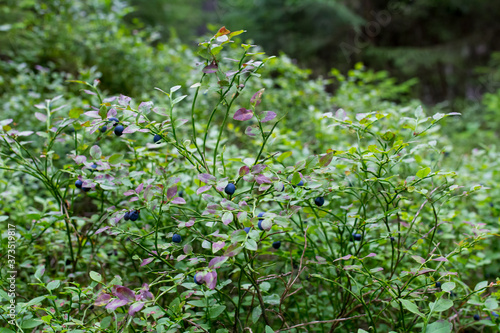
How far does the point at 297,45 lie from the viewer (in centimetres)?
753

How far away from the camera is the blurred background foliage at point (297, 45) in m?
3.60

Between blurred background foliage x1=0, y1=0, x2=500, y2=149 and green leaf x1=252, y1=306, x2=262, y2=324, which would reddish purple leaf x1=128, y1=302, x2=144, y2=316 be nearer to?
green leaf x1=252, y1=306, x2=262, y2=324

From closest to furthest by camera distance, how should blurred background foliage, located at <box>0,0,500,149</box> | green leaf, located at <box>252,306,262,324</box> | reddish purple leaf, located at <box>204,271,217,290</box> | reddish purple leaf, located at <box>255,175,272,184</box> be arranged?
reddish purple leaf, located at <box>204,271,217,290</box> → reddish purple leaf, located at <box>255,175,272,184</box> → green leaf, located at <box>252,306,262,324</box> → blurred background foliage, located at <box>0,0,500,149</box>

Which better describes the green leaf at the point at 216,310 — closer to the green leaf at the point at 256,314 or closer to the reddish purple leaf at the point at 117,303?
the green leaf at the point at 256,314

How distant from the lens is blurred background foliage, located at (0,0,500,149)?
3602 mm

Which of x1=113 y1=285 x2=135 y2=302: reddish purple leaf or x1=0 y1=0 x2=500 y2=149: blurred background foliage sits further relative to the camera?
x1=0 y1=0 x2=500 y2=149: blurred background foliage

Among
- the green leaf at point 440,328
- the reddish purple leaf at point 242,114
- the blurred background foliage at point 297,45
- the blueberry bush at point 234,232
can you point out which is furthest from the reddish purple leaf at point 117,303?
the blurred background foliage at point 297,45

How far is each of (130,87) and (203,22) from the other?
620 centimetres

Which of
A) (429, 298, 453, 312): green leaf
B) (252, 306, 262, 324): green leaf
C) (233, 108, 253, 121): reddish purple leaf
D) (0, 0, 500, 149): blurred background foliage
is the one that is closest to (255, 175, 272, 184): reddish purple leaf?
(233, 108, 253, 121): reddish purple leaf

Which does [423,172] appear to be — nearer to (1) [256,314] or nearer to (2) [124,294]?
(1) [256,314]

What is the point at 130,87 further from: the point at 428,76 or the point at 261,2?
the point at 428,76

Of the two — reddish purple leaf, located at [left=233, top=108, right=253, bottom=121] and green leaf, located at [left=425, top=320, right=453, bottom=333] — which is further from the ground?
reddish purple leaf, located at [left=233, top=108, right=253, bottom=121]

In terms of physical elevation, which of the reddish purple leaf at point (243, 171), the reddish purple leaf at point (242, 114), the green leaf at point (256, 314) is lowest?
the green leaf at point (256, 314)

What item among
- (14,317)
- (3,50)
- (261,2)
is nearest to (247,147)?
(14,317)
